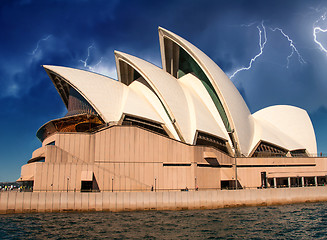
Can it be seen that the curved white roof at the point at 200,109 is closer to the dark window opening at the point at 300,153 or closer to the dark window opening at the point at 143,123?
the dark window opening at the point at 143,123

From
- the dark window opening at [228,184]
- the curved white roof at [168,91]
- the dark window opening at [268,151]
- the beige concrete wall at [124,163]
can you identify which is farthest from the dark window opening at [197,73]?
the beige concrete wall at [124,163]

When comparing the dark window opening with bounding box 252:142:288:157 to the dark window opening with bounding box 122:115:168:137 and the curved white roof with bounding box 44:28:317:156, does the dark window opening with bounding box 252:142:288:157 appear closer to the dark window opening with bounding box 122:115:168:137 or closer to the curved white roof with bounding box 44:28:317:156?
the curved white roof with bounding box 44:28:317:156

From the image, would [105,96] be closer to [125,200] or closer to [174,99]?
[174,99]

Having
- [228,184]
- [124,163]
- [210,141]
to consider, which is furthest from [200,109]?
[124,163]

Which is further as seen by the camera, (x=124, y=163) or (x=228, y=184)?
(x=228, y=184)

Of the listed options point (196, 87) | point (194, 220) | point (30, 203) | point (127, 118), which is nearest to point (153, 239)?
point (194, 220)

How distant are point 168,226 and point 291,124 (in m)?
35.5

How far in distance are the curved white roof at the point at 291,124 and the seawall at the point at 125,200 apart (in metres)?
17.1

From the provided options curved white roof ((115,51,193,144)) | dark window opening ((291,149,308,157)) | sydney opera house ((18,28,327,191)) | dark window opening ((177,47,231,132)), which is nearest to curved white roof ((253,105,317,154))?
sydney opera house ((18,28,327,191))

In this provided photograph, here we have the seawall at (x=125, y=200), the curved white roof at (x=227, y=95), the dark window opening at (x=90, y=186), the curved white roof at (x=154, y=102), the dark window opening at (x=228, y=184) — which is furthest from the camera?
the curved white roof at (x=227, y=95)

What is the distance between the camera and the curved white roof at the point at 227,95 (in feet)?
129

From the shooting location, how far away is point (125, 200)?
90.3 ft

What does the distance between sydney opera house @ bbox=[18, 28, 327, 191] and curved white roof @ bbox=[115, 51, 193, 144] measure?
5.5 inches

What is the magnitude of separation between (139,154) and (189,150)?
18.1 feet
